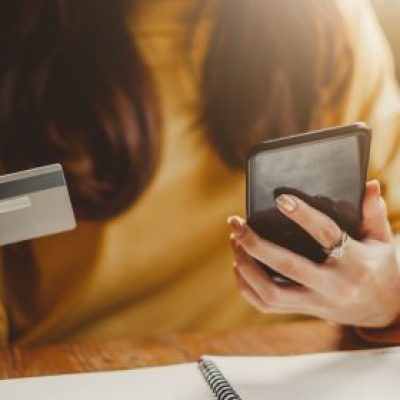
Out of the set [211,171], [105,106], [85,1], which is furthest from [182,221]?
[85,1]

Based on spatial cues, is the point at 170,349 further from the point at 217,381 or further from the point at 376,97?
the point at 376,97

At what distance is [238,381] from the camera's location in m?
0.70

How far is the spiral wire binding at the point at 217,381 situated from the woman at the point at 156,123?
0.90ft

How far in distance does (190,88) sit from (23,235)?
1.09 ft

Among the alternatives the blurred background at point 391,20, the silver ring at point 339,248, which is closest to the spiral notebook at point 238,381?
the silver ring at point 339,248

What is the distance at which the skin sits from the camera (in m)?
0.75

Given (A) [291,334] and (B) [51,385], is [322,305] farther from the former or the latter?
(B) [51,385]

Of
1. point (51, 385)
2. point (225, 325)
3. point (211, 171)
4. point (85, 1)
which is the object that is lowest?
point (225, 325)

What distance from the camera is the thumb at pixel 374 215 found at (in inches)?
31.1

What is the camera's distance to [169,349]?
84cm

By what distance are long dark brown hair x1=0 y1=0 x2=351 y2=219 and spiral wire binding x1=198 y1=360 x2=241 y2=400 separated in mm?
292

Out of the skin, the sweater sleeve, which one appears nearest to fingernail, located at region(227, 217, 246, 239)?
the skin

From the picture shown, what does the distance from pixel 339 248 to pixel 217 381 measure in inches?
7.1

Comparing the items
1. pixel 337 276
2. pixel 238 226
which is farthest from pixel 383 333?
pixel 238 226
